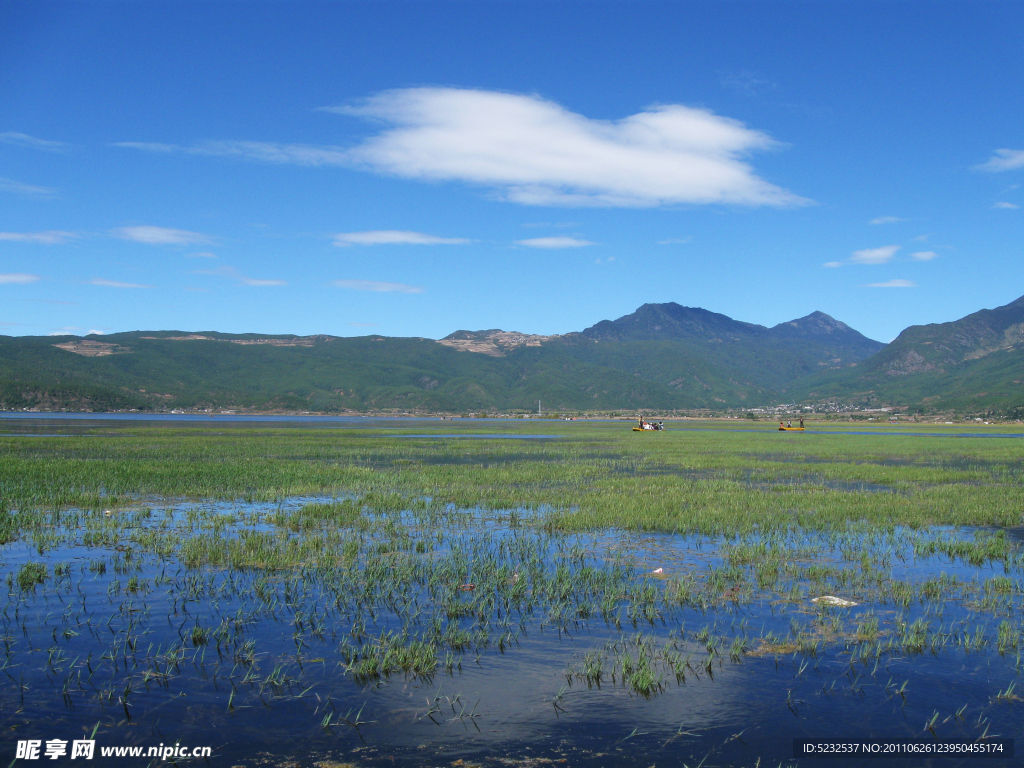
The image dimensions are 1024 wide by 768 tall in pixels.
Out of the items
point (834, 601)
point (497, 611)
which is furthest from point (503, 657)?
point (834, 601)

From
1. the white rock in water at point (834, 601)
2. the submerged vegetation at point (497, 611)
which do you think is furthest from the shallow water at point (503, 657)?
the white rock in water at point (834, 601)

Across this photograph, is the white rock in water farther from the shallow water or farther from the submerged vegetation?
the shallow water

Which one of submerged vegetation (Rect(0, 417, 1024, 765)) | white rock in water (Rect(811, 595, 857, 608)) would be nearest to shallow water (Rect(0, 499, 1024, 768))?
submerged vegetation (Rect(0, 417, 1024, 765))

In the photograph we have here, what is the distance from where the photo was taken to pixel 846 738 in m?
8.70

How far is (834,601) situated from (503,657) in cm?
791

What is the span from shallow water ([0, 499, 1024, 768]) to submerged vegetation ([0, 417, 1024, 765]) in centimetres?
6

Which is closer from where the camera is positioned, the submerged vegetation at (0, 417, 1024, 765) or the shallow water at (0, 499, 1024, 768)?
the shallow water at (0, 499, 1024, 768)

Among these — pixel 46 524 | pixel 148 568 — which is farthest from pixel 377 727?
pixel 46 524

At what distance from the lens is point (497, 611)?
535 inches

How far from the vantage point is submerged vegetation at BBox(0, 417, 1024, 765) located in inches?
363

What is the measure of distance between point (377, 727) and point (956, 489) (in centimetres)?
3446

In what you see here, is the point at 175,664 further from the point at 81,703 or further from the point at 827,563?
the point at 827,563

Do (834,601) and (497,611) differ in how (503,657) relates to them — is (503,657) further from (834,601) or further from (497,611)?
(834,601)

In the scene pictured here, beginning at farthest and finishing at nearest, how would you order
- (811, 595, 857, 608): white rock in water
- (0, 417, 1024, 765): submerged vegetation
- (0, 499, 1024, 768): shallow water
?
(811, 595, 857, 608): white rock in water → (0, 417, 1024, 765): submerged vegetation → (0, 499, 1024, 768): shallow water
